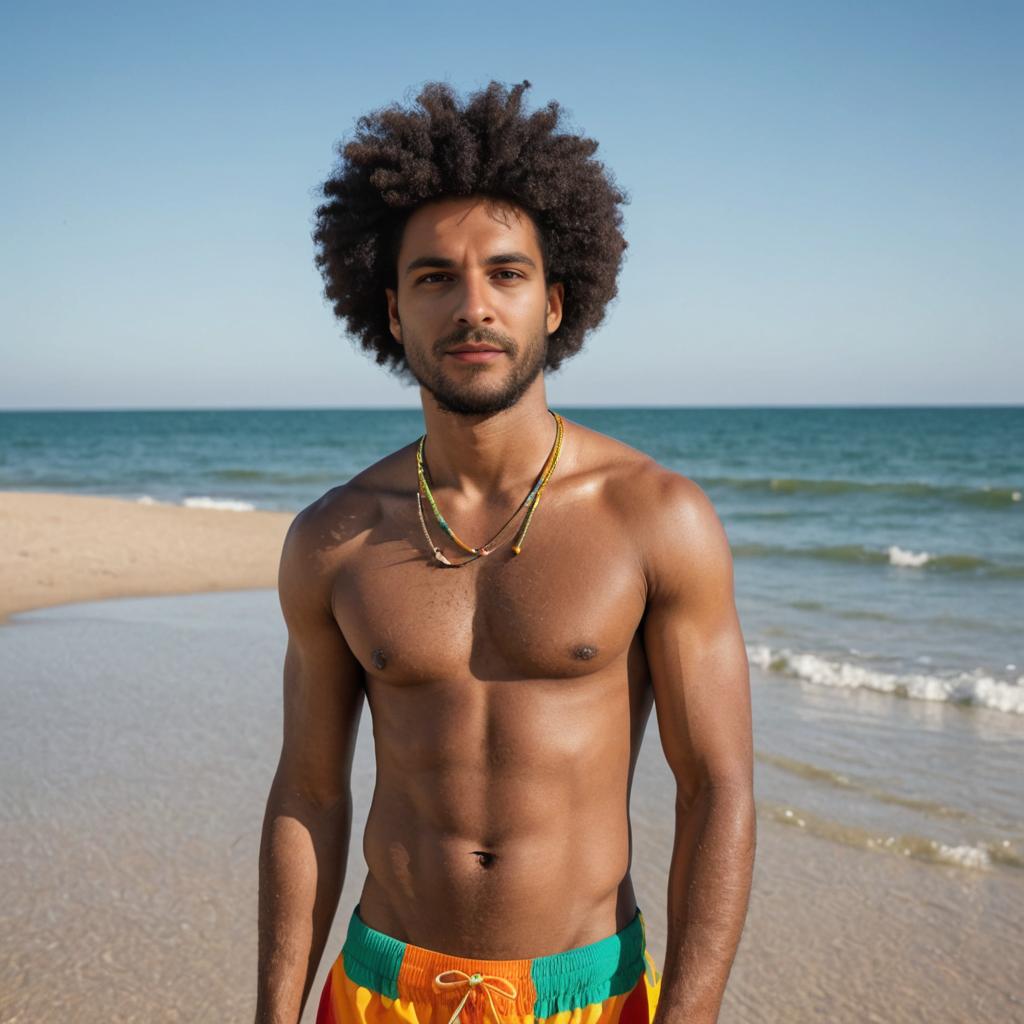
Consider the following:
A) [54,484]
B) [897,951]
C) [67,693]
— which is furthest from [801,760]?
[54,484]

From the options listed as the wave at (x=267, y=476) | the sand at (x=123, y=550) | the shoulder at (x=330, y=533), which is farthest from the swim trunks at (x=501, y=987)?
the wave at (x=267, y=476)

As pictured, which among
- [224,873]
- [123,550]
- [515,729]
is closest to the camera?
[515,729]

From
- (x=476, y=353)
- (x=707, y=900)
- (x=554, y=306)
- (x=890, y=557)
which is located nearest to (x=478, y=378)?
(x=476, y=353)

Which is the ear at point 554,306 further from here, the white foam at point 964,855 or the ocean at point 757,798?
the white foam at point 964,855

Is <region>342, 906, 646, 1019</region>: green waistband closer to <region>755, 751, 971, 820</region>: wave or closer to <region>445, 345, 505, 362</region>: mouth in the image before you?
<region>445, 345, 505, 362</region>: mouth

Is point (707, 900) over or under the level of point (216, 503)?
over

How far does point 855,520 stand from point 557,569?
1891 centimetres

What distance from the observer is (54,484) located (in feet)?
98.5

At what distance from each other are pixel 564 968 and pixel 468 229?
1.34 metres

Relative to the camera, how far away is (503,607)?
2.12 meters

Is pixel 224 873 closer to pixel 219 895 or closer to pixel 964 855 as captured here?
pixel 219 895

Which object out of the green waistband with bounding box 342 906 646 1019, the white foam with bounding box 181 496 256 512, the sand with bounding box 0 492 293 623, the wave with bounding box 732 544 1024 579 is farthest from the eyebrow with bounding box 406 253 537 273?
the white foam with bounding box 181 496 256 512

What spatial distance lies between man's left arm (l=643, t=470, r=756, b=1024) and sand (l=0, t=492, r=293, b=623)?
8.42m

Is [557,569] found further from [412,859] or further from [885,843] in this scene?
[885,843]
